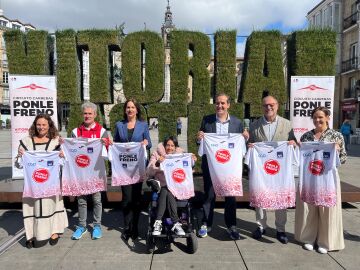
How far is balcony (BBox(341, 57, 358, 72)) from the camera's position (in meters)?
32.2

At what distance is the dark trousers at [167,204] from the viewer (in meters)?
4.55

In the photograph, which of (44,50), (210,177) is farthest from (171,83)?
(210,177)

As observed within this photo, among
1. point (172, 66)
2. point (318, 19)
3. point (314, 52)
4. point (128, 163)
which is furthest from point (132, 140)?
point (318, 19)

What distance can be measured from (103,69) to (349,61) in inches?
1260

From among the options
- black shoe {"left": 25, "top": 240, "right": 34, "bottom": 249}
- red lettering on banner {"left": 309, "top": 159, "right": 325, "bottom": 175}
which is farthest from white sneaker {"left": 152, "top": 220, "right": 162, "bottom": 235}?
red lettering on banner {"left": 309, "top": 159, "right": 325, "bottom": 175}

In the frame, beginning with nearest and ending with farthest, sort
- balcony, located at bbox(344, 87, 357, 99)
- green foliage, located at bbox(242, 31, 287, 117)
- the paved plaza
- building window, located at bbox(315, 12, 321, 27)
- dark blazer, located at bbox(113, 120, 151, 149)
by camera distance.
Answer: the paved plaza < dark blazer, located at bbox(113, 120, 151, 149) < green foliage, located at bbox(242, 31, 287, 117) < balcony, located at bbox(344, 87, 357, 99) < building window, located at bbox(315, 12, 321, 27)

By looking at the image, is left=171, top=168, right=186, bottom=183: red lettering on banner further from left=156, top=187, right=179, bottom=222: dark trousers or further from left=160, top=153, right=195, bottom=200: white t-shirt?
left=156, top=187, right=179, bottom=222: dark trousers

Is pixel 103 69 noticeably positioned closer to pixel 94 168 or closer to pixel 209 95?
pixel 209 95

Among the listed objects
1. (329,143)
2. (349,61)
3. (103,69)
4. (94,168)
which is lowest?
(94,168)

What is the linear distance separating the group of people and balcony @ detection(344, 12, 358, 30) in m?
33.4

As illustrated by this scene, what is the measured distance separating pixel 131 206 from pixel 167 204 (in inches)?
25.4

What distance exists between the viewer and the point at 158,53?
796 centimetres

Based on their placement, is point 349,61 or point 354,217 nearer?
point 354,217

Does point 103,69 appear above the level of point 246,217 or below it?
above
